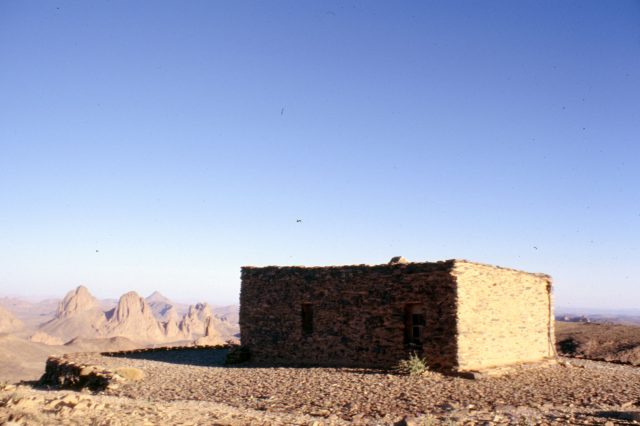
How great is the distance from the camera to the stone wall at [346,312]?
16.5 m

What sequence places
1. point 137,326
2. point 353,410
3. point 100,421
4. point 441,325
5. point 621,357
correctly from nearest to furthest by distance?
point 100,421, point 353,410, point 441,325, point 621,357, point 137,326

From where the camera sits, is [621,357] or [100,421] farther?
[621,357]

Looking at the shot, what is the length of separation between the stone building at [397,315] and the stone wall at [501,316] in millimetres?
35

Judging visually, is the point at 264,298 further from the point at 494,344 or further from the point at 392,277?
the point at 494,344

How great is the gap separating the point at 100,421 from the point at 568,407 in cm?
950

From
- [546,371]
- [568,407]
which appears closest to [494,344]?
[546,371]

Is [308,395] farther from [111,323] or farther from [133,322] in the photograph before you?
[111,323]

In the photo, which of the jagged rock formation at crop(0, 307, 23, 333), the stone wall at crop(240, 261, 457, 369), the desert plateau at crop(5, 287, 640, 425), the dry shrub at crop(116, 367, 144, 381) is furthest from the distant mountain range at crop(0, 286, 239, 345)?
the dry shrub at crop(116, 367, 144, 381)

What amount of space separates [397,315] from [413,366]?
1.98 metres

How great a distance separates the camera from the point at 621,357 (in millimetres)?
26344

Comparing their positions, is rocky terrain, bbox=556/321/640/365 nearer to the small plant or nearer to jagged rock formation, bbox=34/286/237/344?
the small plant

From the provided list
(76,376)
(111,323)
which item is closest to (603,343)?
(76,376)

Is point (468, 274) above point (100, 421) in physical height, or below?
above

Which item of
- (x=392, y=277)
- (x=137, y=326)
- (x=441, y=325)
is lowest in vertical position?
(x=137, y=326)
